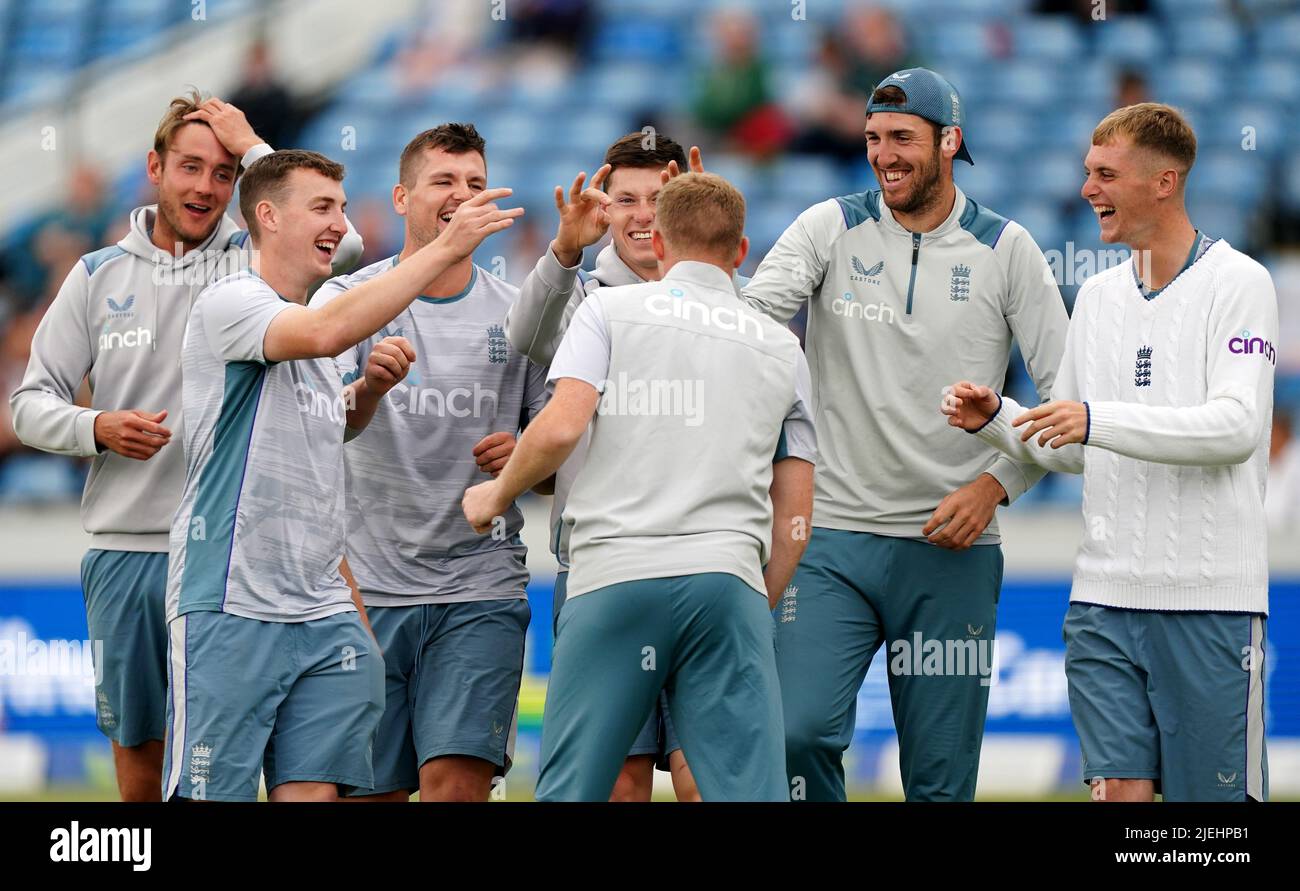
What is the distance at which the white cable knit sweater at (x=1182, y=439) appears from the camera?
15.3ft

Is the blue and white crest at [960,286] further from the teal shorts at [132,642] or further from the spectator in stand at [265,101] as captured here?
the spectator in stand at [265,101]

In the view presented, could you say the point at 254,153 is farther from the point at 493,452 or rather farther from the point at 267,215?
the point at 493,452

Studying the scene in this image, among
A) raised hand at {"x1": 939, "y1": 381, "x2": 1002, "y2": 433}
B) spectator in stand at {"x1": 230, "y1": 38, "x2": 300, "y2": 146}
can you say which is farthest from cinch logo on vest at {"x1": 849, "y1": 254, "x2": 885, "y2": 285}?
spectator in stand at {"x1": 230, "y1": 38, "x2": 300, "y2": 146}

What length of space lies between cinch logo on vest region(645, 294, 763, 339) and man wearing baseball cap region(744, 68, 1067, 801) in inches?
39.9

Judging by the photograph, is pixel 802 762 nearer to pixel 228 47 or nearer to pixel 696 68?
pixel 696 68

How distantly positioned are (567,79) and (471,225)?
8562 millimetres

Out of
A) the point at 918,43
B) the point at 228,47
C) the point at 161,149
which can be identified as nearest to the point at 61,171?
the point at 228,47

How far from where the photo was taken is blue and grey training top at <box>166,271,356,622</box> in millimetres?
4559

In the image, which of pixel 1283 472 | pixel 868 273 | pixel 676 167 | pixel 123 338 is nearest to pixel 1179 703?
pixel 868 273

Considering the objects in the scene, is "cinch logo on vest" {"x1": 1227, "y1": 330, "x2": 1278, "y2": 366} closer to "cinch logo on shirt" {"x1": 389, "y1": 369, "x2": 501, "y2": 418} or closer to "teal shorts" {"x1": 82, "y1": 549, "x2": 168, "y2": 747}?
"cinch logo on shirt" {"x1": 389, "y1": 369, "x2": 501, "y2": 418}
